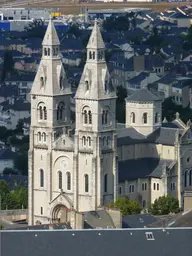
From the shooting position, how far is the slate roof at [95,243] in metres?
71.6

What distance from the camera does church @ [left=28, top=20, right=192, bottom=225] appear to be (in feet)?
339

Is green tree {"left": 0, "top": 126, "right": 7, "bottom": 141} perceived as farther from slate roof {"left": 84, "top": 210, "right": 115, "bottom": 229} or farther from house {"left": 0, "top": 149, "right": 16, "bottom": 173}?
slate roof {"left": 84, "top": 210, "right": 115, "bottom": 229}

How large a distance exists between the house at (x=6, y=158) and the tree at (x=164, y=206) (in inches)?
1086

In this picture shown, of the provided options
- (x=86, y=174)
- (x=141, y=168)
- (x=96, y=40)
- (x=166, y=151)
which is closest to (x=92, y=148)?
(x=86, y=174)

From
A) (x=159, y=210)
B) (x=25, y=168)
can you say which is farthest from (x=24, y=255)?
(x=25, y=168)

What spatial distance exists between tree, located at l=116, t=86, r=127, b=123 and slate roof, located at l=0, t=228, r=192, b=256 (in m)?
59.9

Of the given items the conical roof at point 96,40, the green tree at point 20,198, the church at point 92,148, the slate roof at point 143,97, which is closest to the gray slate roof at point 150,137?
the church at point 92,148

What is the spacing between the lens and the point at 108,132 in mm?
103812

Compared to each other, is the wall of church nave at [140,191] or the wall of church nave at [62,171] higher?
the wall of church nave at [62,171]

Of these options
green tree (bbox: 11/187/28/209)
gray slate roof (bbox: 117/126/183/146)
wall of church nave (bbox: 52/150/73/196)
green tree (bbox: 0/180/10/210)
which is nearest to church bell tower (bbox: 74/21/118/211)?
wall of church nave (bbox: 52/150/73/196)

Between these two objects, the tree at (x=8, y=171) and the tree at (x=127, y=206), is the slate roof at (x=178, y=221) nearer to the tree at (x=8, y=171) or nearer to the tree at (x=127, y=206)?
the tree at (x=127, y=206)

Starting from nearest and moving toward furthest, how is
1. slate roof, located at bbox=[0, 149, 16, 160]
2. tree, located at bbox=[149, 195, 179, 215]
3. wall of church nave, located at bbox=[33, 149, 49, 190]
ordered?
tree, located at bbox=[149, 195, 179, 215], wall of church nave, located at bbox=[33, 149, 49, 190], slate roof, located at bbox=[0, 149, 16, 160]

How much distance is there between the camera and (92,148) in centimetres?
10338

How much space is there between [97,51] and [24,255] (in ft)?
109
